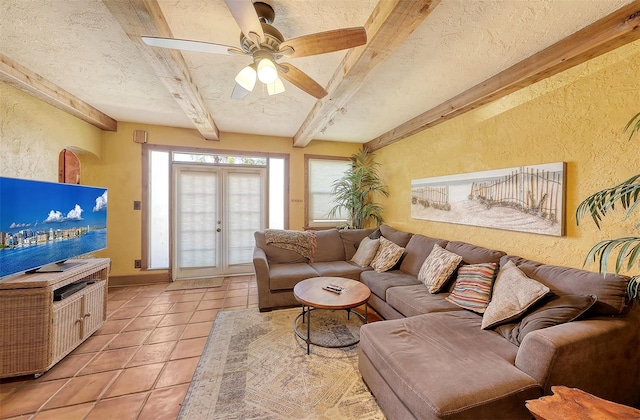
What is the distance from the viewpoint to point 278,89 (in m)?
1.79

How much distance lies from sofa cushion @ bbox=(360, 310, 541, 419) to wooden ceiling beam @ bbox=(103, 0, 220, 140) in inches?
92.9

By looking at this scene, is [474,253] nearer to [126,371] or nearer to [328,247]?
[328,247]

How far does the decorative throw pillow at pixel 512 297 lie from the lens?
1611mm

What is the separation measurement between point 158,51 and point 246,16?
925 millimetres

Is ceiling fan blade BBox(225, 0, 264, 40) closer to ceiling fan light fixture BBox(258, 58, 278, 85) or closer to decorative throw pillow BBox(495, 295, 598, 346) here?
ceiling fan light fixture BBox(258, 58, 278, 85)

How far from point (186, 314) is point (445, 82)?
12.3 ft

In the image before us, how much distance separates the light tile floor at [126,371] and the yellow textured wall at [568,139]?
3.00 meters

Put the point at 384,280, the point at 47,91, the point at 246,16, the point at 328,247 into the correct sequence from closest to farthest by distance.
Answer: the point at 246,16 < the point at 47,91 < the point at 384,280 < the point at 328,247

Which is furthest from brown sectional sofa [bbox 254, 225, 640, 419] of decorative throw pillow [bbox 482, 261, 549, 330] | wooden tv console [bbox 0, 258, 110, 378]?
wooden tv console [bbox 0, 258, 110, 378]

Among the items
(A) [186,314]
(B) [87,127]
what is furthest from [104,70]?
(A) [186,314]

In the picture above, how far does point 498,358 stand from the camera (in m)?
1.36

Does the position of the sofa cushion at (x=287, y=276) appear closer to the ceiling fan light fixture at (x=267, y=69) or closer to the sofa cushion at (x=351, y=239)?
the sofa cushion at (x=351, y=239)

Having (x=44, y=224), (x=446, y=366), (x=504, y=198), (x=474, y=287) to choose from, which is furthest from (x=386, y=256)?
(x=44, y=224)

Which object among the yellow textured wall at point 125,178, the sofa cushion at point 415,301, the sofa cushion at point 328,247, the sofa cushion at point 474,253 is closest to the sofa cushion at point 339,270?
the sofa cushion at point 328,247
